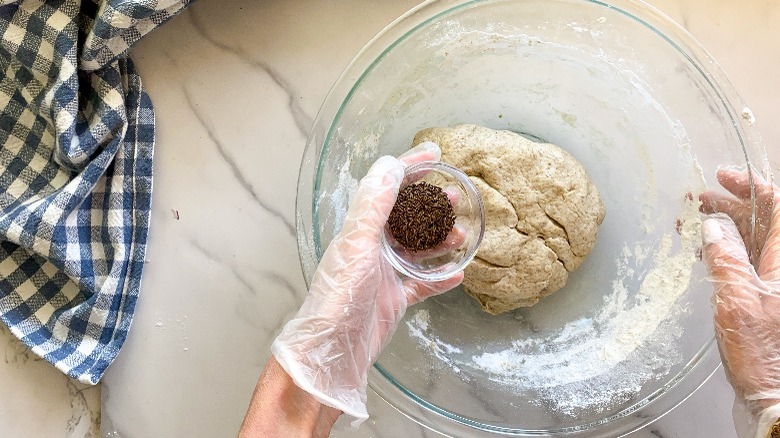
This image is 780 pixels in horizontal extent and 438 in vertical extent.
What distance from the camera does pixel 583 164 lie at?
56.4 inches

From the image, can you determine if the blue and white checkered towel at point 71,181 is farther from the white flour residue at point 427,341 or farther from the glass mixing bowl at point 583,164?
the white flour residue at point 427,341

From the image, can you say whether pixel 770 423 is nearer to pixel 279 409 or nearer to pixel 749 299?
pixel 749 299

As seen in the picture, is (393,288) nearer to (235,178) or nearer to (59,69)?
(235,178)

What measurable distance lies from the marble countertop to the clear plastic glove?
322 millimetres

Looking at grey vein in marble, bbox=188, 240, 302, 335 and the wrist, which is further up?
the wrist

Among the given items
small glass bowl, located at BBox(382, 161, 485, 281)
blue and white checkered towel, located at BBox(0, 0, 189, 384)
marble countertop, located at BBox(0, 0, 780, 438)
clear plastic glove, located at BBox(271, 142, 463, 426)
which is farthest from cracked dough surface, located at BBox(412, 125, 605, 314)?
blue and white checkered towel, located at BBox(0, 0, 189, 384)

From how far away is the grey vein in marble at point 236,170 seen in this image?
148cm

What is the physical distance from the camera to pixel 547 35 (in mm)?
1301

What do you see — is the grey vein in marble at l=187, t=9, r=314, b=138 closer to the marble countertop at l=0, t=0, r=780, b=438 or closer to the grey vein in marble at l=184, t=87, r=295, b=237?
the marble countertop at l=0, t=0, r=780, b=438

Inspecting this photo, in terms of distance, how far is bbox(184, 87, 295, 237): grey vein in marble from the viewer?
4.86 ft

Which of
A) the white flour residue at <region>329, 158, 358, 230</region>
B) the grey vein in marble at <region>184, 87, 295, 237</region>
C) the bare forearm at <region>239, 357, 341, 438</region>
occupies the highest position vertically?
the white flour residue at <region>329, 158, 358, 230</region>

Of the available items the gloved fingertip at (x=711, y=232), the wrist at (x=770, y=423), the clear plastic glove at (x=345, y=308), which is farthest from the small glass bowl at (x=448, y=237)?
the wrist at (x=770, y=423)

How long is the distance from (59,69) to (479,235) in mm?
931

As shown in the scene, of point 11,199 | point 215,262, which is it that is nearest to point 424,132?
point 215,262
